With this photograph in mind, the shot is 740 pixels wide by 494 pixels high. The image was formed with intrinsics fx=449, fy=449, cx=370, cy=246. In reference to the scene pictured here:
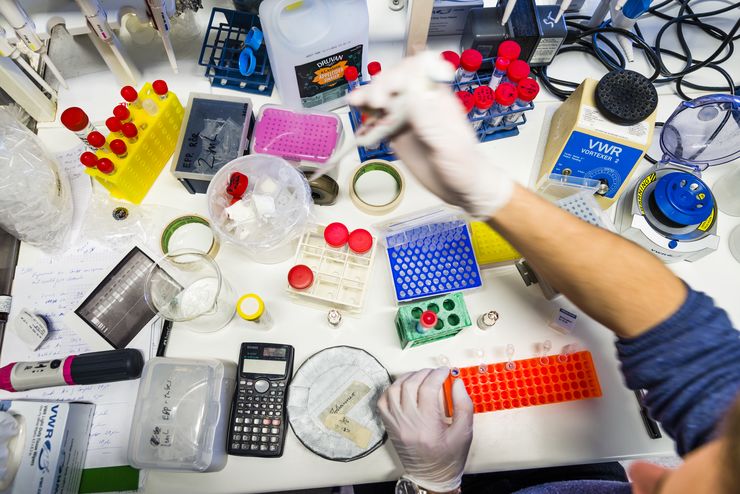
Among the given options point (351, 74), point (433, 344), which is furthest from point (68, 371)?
point (351, 74)

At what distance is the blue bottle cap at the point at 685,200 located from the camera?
902mm

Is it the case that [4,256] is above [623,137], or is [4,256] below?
below

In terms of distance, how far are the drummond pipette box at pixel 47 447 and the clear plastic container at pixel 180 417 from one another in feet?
0.40

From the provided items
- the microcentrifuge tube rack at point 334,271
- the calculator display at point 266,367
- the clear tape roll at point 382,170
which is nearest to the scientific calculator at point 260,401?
the calculator display at point 266,367

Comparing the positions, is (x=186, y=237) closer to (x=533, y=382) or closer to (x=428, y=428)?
(x=428, y=428)

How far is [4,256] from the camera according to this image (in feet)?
3.16

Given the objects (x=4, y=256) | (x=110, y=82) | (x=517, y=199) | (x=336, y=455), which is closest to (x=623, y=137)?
(x=517, y=199)

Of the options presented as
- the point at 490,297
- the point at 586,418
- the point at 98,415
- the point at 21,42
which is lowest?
the point at 98,415

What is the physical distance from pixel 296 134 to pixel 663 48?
96 cm

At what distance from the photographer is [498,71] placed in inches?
37.5

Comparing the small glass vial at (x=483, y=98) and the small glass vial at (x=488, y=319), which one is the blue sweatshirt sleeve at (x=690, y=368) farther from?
the small glass vial at (x=483, y=98)

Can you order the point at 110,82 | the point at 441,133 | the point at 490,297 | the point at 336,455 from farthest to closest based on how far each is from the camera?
the point at 110,82 < the point at 490,297 < the point at 336,455 < the point at 441,133

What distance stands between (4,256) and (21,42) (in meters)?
0.45

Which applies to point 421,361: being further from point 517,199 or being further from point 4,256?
point 4,256
